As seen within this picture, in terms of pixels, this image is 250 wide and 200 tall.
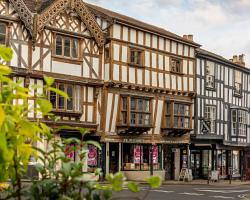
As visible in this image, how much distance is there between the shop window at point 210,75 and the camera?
41.3 m

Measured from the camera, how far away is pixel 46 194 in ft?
9.41

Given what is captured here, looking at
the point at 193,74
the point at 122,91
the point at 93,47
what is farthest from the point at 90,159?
the point at 193,74

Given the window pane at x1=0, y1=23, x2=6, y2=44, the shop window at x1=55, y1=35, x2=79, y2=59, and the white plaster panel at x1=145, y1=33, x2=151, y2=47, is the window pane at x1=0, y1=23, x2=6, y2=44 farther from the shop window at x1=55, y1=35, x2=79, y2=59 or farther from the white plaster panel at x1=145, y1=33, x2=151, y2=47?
the white plaster panel at x1=145, y1=33, x2=151, y2=47

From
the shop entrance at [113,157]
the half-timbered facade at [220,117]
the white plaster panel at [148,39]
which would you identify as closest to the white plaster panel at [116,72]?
the white plaster panel at [148,39]

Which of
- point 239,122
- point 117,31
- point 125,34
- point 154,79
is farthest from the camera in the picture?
point 239,122

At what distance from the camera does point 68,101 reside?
29781 millimetres

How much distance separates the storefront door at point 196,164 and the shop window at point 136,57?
10556 mm

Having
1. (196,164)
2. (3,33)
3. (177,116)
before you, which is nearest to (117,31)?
(3,33)

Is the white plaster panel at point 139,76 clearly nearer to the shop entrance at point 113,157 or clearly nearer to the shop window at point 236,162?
the shop entrance at point 113,157

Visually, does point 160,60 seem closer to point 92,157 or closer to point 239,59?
point 92,157

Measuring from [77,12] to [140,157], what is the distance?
433 inches

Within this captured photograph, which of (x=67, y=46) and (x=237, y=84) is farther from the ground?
(x=67, y=46)

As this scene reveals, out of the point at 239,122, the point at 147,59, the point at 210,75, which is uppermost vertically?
the point at 147,59

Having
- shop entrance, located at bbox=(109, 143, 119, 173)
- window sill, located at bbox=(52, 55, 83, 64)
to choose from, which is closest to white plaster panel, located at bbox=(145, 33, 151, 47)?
window sill, located at bbox=(52, 55, 83, 64)
